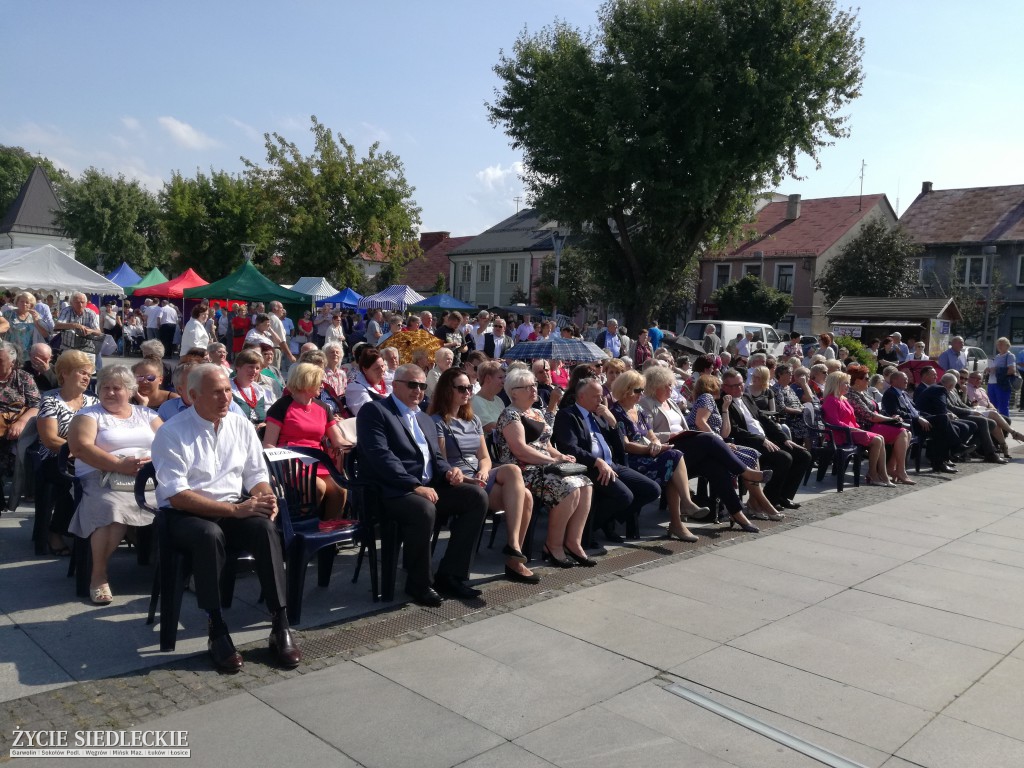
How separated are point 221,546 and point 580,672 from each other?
1899mm

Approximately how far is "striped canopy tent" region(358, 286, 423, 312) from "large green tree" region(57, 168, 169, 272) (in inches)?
1151

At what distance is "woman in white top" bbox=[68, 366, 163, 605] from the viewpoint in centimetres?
473

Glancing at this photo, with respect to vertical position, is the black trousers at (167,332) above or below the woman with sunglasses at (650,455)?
above

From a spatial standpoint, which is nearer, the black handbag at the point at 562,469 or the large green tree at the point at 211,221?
the black handbag at the point at 562,469

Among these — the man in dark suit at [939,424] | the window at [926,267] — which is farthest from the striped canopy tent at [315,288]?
the window at [926,267]

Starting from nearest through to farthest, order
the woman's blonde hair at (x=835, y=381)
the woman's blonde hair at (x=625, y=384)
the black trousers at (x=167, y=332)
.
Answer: the woman's blonde hair at (x=625, y=384) < the woman's blonde hair at (x=835, y=381) < the black trousers at (x=167, y=332)

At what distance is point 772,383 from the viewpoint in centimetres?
938

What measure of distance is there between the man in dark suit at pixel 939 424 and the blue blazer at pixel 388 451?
8753 mm

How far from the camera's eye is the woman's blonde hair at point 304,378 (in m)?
5.90

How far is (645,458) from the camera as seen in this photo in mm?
7016

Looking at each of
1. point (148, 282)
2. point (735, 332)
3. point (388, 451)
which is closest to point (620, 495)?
point (388, 451)

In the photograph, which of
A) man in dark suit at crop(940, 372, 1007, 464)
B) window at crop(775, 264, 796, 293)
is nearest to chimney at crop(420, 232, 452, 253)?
window at crop(775, 264, 796, 293)

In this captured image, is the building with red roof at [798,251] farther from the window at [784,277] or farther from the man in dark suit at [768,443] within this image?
the man in dark suit at [768,443]
